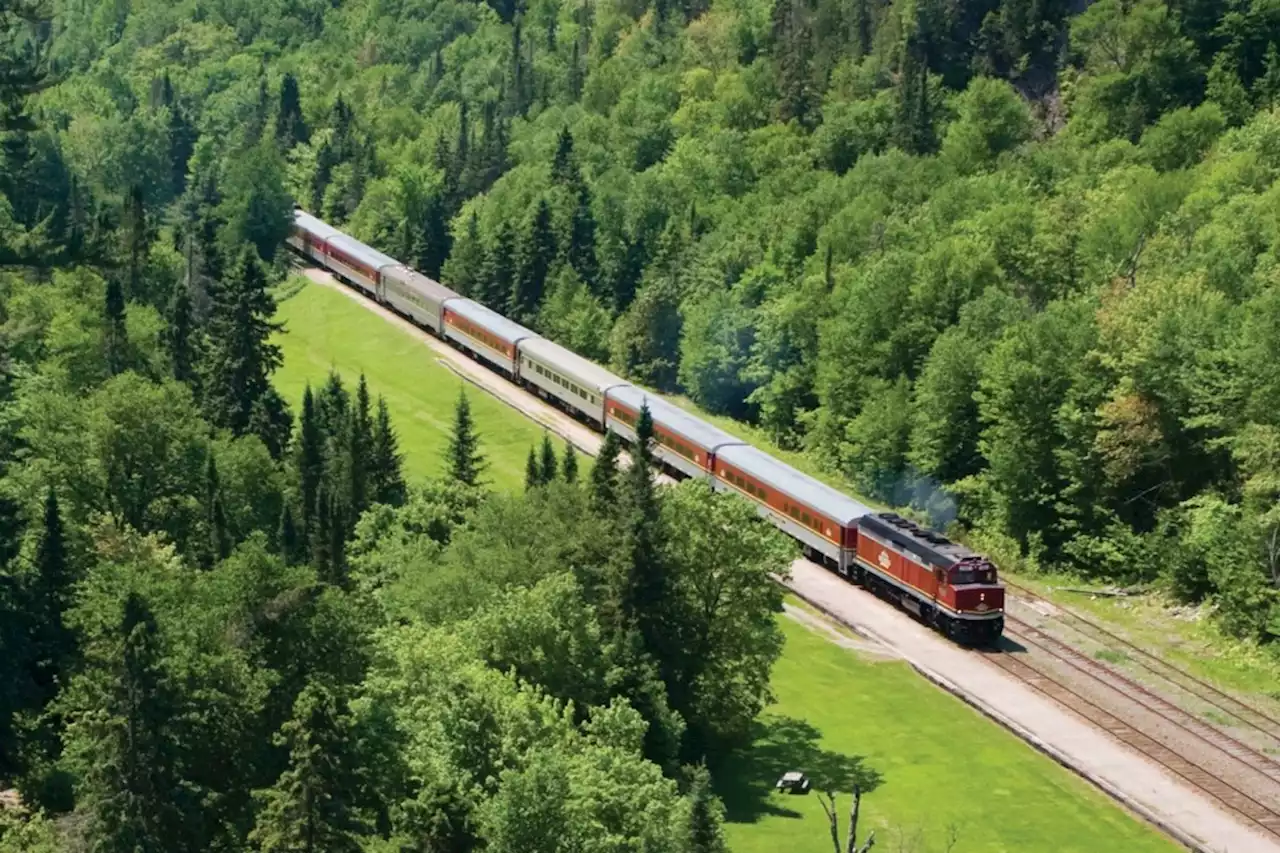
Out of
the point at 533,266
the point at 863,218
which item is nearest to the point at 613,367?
the point at 533,266

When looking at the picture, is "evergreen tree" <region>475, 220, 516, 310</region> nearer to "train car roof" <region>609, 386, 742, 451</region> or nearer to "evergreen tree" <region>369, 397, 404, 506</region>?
"train car roof" <region>609, 386, 742, 451</region>

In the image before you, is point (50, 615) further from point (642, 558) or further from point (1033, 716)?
point (1033, 716)

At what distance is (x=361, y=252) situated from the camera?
12925 cm

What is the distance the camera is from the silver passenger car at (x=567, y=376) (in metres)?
93.4

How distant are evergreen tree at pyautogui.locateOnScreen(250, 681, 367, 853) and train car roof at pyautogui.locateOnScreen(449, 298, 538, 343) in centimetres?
6932

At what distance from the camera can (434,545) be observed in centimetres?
6141

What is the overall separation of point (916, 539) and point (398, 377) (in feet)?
163

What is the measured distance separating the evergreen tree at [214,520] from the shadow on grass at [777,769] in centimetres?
1897

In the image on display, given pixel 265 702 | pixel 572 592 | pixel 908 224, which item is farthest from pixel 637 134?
pixel 265 702

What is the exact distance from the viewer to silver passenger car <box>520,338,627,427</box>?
9344cm

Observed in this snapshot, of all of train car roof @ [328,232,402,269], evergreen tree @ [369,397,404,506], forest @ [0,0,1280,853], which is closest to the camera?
forest @ [0,0,1280,853]

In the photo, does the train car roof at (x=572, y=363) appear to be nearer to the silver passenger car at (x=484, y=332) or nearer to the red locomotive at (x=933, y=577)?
the silver passenger car at (x=484, y=332)

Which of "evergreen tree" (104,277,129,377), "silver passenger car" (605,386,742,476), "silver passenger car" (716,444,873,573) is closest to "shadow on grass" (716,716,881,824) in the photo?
"silver passenger car" (716,444,873,573)

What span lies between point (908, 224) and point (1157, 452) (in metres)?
33.7
